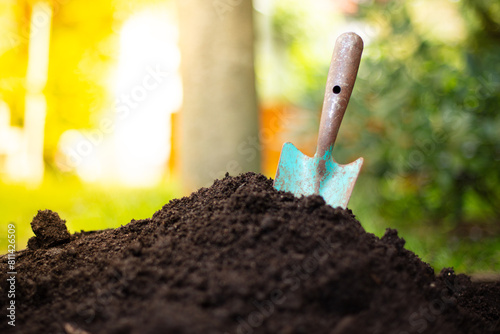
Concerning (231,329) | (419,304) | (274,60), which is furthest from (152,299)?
(274,60)

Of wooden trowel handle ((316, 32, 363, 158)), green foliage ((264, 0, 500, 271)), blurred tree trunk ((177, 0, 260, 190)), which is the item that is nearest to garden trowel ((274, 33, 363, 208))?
wooden trowel handle ((316, 32, 363, 158))

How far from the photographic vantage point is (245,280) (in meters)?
0.88

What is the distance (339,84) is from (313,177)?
11.8 inches

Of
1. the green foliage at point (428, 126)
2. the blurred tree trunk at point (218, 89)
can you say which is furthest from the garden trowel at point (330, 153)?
the blurred tree trunk at point (218, 89)

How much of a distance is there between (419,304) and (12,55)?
21.9ft

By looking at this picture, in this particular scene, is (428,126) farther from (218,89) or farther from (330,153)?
(330,153)

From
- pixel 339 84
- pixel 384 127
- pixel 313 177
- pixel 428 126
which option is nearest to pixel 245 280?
pixel 313 177

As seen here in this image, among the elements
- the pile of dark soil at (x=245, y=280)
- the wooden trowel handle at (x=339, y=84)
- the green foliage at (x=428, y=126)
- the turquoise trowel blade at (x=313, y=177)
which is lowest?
the pile of dark soil at (x=245, y=280)

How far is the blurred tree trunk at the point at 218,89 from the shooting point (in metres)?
2.98

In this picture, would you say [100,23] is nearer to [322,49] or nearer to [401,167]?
[401,167]

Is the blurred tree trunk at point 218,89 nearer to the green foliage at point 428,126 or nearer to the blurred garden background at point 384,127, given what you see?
the blurred garden background at point 384,127

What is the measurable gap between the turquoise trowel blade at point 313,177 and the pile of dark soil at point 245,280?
15cm

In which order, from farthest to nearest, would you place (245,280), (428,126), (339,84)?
(428,126)
(339,84)
(245,280)

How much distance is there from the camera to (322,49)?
13.1 m
